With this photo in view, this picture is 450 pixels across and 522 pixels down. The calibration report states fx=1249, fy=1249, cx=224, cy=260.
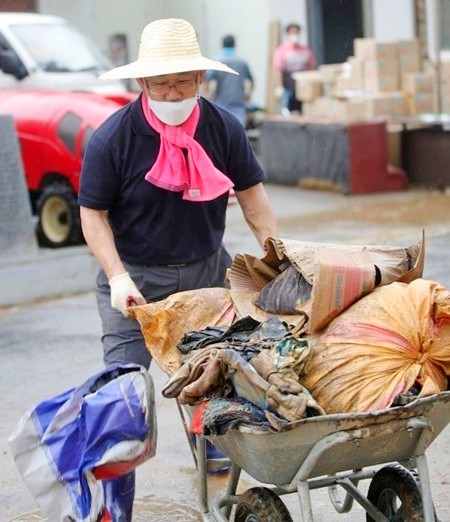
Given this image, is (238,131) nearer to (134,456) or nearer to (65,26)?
(134,456)

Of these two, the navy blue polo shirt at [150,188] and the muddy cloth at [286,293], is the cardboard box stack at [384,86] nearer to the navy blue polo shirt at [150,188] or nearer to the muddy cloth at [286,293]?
the navy blue polo shirt at [150,188]

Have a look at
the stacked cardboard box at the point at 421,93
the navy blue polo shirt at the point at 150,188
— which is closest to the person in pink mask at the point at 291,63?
the stacked cardboard box at the point at 421,93

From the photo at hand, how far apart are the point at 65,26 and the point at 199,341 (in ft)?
34.1

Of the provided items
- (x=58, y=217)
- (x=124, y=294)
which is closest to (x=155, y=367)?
(x=124, y=294)

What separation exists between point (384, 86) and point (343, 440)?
11.9m

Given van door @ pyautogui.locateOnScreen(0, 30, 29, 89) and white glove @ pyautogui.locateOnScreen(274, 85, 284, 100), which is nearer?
van door @ pyautogui.locateOnScreen(0, 30, 29, 89)

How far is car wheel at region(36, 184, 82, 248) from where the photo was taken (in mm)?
11398

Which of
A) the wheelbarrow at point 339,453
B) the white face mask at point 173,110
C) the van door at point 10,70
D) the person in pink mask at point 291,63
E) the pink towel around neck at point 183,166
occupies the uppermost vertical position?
the white face mask at point 173,110

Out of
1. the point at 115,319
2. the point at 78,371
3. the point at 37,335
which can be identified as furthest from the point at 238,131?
the point at 37,335

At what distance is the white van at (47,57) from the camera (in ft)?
42.4

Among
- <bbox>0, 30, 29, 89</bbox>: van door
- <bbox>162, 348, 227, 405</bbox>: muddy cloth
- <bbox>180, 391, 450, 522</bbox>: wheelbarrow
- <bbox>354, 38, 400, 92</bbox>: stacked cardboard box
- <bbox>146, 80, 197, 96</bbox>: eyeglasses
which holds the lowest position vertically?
<bbox>354, 38, 400, 92</bbox>: stacked cardboard box

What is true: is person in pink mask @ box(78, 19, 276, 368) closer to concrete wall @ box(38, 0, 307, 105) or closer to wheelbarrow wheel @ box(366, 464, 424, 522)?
wheelbarrow wheel @ box(366, 464, 424, 522)

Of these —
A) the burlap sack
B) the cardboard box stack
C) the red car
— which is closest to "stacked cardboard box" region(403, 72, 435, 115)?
the cardboard box stack

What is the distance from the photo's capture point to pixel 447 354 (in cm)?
371
